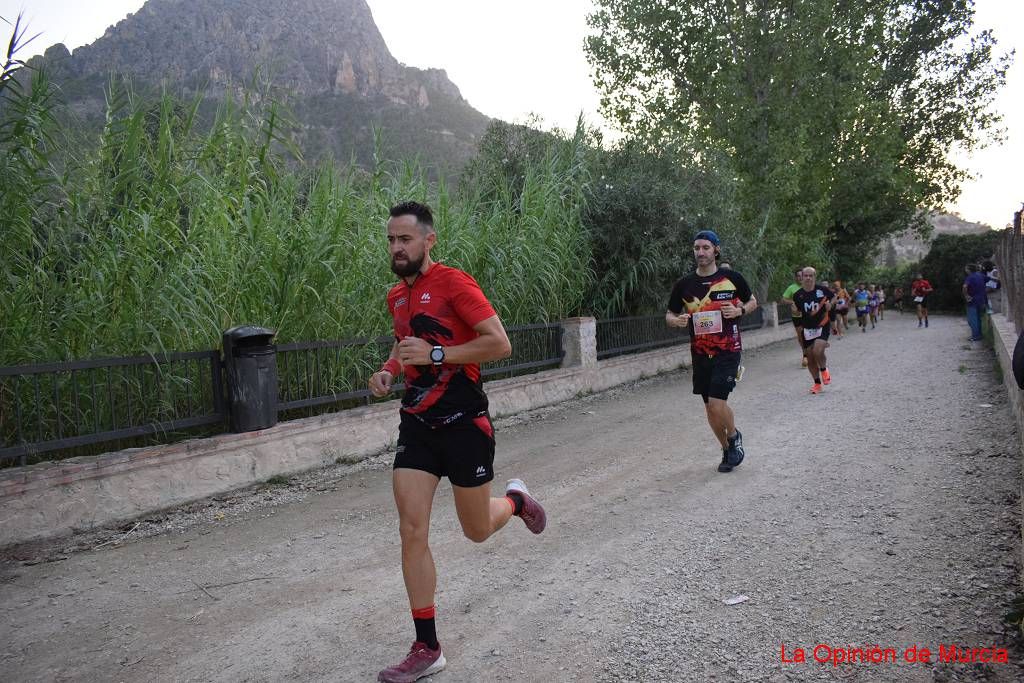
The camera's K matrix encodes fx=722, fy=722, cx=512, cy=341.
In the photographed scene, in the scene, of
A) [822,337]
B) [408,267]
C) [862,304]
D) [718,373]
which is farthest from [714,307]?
[862,304]

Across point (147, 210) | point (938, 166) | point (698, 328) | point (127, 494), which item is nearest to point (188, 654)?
point (127, 494)

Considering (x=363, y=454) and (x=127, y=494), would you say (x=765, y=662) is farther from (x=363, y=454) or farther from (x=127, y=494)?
(x=363, y=454)

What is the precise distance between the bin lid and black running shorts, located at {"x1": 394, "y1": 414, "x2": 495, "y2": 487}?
3.45m

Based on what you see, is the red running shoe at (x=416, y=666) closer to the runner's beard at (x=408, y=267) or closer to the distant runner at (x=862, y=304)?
the runner's beard at (x=408, y=267)

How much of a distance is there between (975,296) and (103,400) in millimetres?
19065

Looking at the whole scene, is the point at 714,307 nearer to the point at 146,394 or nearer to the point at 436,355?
the point at 436,355

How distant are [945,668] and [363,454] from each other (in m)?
5.48

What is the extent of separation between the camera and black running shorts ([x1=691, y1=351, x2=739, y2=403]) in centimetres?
628

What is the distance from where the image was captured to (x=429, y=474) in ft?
10.1

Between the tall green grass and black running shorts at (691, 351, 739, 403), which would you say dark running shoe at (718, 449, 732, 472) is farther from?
the tall green grass

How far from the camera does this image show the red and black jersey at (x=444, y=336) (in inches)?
121

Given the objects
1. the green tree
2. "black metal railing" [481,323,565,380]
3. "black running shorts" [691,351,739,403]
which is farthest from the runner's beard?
the green tree

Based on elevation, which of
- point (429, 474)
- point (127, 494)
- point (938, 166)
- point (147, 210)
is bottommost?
point (127, 494)

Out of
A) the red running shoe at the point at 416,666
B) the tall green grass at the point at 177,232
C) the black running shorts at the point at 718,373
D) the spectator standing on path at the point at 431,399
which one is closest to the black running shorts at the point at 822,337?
the black running shorts at the point at 718,373
